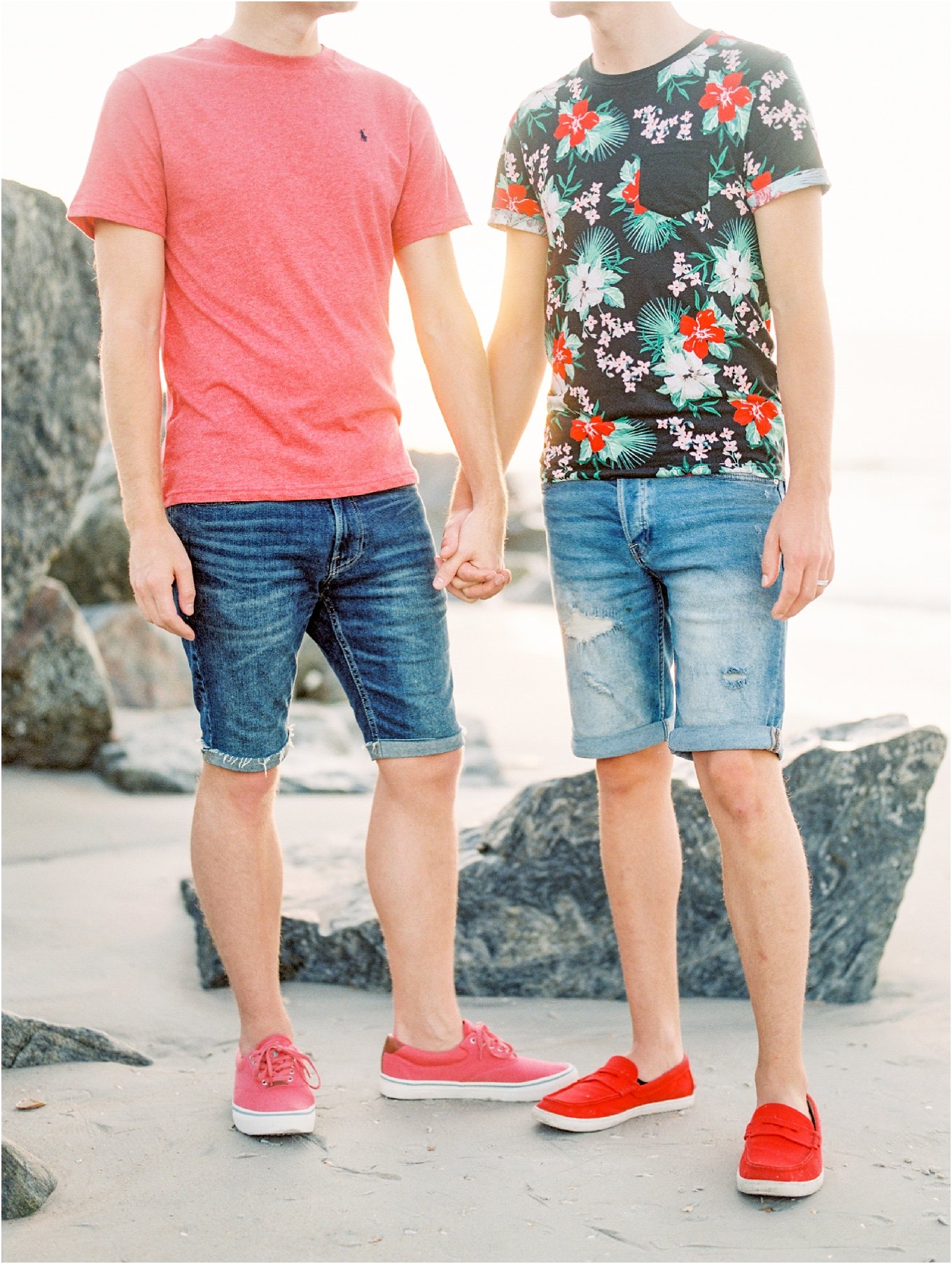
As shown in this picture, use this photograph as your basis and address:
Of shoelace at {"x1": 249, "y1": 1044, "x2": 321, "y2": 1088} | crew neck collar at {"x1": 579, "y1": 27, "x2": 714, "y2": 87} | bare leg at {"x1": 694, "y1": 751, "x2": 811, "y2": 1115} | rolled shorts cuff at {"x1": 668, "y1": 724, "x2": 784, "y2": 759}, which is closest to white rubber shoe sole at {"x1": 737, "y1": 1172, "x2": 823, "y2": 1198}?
bare leg at {"x1": 694, "y1": 751, "x2": 811, "y2": 1115}

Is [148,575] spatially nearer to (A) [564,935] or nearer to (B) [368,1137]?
(B) [368,1137]

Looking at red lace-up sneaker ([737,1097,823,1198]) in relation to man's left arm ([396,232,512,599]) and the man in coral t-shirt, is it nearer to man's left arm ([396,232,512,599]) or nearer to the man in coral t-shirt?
the man in coral t-shirt

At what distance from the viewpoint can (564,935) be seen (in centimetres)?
312

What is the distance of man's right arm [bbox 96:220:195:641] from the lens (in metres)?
2.29

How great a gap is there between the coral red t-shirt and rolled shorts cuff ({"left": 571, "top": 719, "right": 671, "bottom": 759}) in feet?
2.22

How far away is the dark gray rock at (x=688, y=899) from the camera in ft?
10.1

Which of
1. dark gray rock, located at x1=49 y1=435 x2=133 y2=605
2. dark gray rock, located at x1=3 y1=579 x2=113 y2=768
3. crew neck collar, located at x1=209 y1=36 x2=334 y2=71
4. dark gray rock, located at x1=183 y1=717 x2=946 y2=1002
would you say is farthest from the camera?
dark gray rock, located at x1=49 y1=435 x2=133 y2=605

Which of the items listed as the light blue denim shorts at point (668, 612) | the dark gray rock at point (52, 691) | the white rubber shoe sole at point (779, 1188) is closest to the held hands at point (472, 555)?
the light blue denim shorts at point (668, 612)

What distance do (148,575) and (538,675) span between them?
6.33 meters

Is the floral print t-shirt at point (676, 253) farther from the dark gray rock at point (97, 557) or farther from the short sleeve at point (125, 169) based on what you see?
the dark gray rock at point (97, 557)

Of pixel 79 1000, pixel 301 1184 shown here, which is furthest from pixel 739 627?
pixel 79 1000

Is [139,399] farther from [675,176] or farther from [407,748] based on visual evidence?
[675,176]

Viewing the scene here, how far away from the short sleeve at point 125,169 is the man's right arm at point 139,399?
0.11ft

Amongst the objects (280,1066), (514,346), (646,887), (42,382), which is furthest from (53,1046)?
(42,382)
